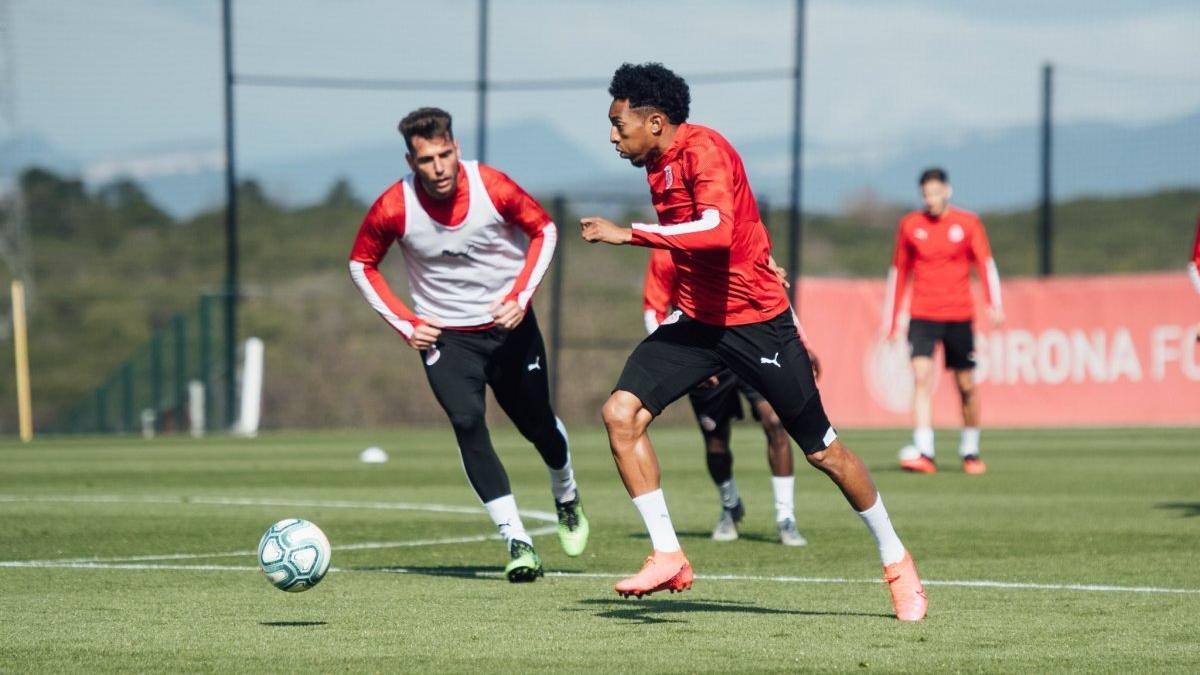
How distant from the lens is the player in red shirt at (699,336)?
729 cm

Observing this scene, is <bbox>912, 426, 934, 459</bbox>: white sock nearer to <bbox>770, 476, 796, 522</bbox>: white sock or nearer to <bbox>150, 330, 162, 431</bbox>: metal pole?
<bbox>770, 476, 796, 522</bbox>: white sock

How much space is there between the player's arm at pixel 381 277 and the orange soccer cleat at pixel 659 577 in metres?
2.02

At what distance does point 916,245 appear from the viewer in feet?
52.1

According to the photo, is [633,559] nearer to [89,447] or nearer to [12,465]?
[12,465]

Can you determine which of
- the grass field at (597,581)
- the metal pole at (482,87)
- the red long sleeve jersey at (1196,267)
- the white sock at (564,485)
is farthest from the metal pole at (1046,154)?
the white sock at (564,485)

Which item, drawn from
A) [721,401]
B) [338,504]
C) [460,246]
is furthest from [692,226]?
[338,504]

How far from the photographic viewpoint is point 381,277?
900 cm

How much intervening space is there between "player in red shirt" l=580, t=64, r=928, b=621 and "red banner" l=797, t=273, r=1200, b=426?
55.1 feet

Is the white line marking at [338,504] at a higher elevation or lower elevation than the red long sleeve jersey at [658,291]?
lower

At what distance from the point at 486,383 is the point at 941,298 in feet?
25.4

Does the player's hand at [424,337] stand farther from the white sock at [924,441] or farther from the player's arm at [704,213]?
the white sock at [924,441]

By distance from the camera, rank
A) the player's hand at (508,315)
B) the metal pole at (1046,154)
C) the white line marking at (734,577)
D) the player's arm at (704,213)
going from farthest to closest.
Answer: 1. the metal pole at (1046,154)
2. the player's hand at (508,315)
3. the white line marking at (734,577)
4. the player's arm at (704,213)

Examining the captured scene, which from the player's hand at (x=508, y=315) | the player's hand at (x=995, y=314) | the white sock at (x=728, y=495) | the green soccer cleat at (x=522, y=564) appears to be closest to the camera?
the green soccer cleat at (x=522, y=564)

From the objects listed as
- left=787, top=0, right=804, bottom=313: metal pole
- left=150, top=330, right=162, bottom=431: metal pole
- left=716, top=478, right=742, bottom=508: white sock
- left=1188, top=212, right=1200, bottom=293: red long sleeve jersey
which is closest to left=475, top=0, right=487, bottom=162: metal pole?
left=787, top=0, right=804, bottom=313: metal pole
